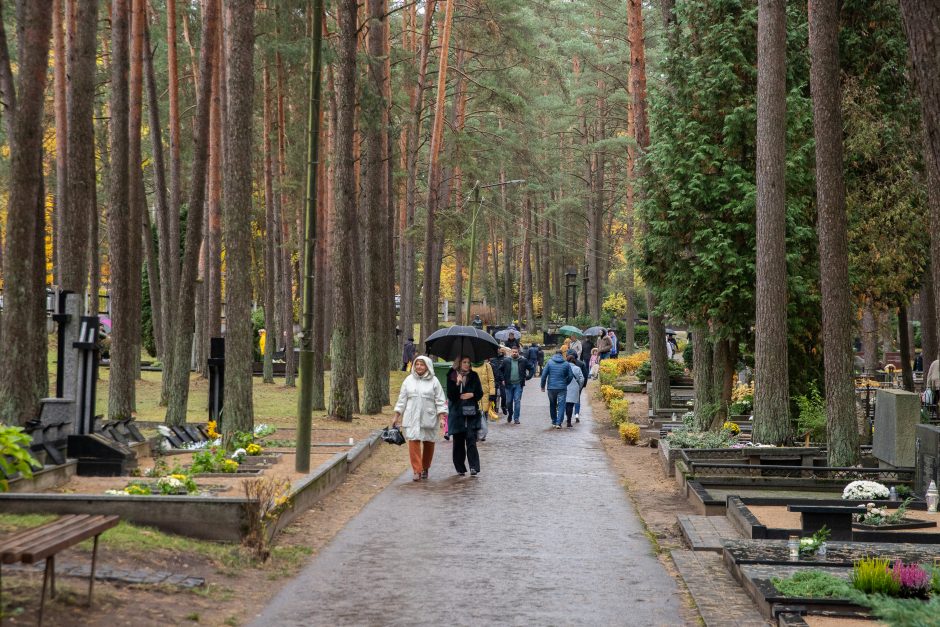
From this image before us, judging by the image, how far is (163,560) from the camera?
9.34 metres

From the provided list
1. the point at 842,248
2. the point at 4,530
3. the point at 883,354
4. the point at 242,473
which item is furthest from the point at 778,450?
the point at 883,354

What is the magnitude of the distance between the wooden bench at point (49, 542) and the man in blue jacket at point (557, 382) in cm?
1749

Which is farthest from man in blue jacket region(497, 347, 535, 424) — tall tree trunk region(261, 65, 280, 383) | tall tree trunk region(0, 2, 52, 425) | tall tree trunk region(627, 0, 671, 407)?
tall tree trunk region(0, 2, 52, 425)

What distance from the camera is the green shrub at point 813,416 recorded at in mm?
19641

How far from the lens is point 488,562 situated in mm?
10375

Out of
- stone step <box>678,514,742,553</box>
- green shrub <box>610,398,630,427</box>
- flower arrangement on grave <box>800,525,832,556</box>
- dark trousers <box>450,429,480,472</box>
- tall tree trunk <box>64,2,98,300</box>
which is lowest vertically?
stone step <box>678,514,742,553</box>

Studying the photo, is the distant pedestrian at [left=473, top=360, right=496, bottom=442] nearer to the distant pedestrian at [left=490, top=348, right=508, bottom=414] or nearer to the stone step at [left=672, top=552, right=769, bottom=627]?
the distant pedestrian at [left=490, top=348, right=508, bottom=414]

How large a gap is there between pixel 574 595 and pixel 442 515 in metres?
4.14

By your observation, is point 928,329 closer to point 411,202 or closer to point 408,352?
point 408,352

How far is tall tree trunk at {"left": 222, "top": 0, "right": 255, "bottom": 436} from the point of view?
1777cm

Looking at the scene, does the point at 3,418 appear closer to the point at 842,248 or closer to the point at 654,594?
the point at 654,594

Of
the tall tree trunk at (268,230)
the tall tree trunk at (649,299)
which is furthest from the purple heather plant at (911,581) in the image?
the tall tree trunk at (268,230)

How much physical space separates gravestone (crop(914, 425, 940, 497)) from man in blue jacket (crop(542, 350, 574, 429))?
11.4m

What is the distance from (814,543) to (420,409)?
711 cm
